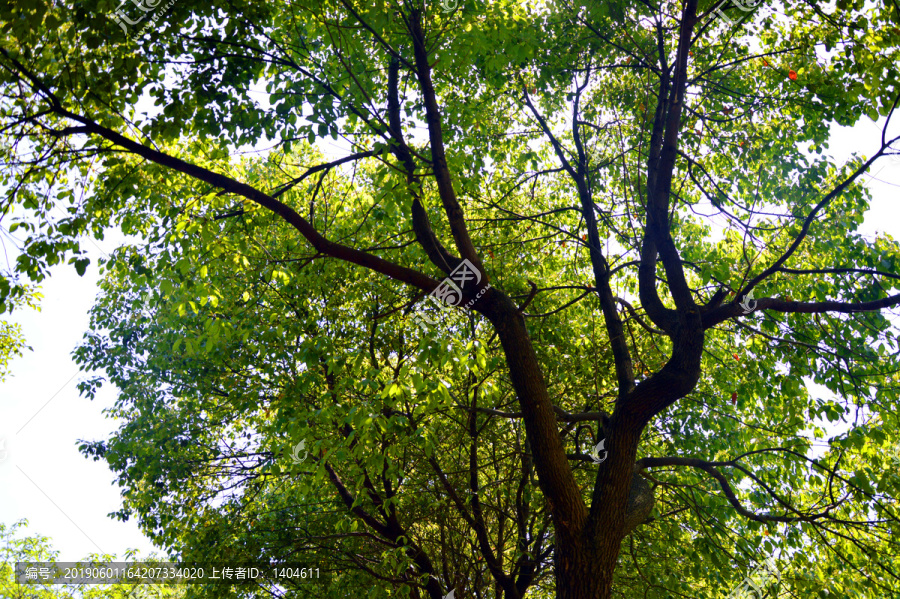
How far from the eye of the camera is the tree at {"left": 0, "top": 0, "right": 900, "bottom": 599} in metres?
4.30

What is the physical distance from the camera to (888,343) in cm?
575

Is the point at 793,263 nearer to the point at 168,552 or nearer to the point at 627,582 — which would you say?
the point at 627,582

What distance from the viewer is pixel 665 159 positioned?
17.2 feet

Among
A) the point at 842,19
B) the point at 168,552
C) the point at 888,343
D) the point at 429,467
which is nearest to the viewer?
the point at 842,19

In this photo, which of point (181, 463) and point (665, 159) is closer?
point (665, 159)

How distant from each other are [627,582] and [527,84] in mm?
6677

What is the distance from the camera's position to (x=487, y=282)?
15.6 ft

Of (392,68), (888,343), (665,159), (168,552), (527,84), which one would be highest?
(527,84)

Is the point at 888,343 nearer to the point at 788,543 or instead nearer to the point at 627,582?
the point at 788,543

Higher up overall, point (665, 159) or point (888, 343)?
point (665, 159)

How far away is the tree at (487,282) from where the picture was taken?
430 centimetres

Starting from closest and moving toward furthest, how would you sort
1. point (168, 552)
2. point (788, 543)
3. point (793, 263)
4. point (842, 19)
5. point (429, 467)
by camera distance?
point (842, 19), point (788, 543), point (793, 263), point (429, 467), point (168, 552)

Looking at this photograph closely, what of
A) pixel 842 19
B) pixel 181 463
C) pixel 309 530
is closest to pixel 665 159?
pixel 842 19

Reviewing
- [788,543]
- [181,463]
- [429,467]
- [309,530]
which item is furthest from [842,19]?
[181,463]
